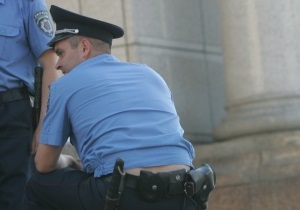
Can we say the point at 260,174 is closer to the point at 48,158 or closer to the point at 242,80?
the point at 242,80

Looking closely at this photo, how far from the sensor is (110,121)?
4.99 metres

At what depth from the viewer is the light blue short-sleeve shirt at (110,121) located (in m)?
4.97

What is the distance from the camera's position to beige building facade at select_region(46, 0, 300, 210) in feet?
28.5

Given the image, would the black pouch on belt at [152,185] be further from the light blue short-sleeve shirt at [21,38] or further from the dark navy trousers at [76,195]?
the light blue short-sleeve shirt at [21,38]

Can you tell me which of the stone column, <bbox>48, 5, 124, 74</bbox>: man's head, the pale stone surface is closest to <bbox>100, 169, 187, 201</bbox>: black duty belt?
<bbox>48, 5, 124, 74</bbox>: man's head

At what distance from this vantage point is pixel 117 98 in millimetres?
5031

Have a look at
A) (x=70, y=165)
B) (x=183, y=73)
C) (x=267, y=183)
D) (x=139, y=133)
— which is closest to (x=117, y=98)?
(x=139, y=133)

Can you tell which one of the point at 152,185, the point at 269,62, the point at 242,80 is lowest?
the point at 242,80

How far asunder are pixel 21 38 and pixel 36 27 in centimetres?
10

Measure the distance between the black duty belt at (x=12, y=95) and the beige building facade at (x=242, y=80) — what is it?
3.29 metres

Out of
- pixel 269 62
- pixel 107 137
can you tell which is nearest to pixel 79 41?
pixel 107 137

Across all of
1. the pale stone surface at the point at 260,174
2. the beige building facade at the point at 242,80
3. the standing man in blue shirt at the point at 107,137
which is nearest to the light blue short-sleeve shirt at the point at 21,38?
the standing man in blue shirt at the point at 107,137

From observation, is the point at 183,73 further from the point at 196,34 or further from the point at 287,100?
the point at 287,100

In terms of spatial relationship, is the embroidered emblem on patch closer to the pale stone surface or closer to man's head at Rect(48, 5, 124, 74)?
man's head at Rect(48, 5, 124, 74)
